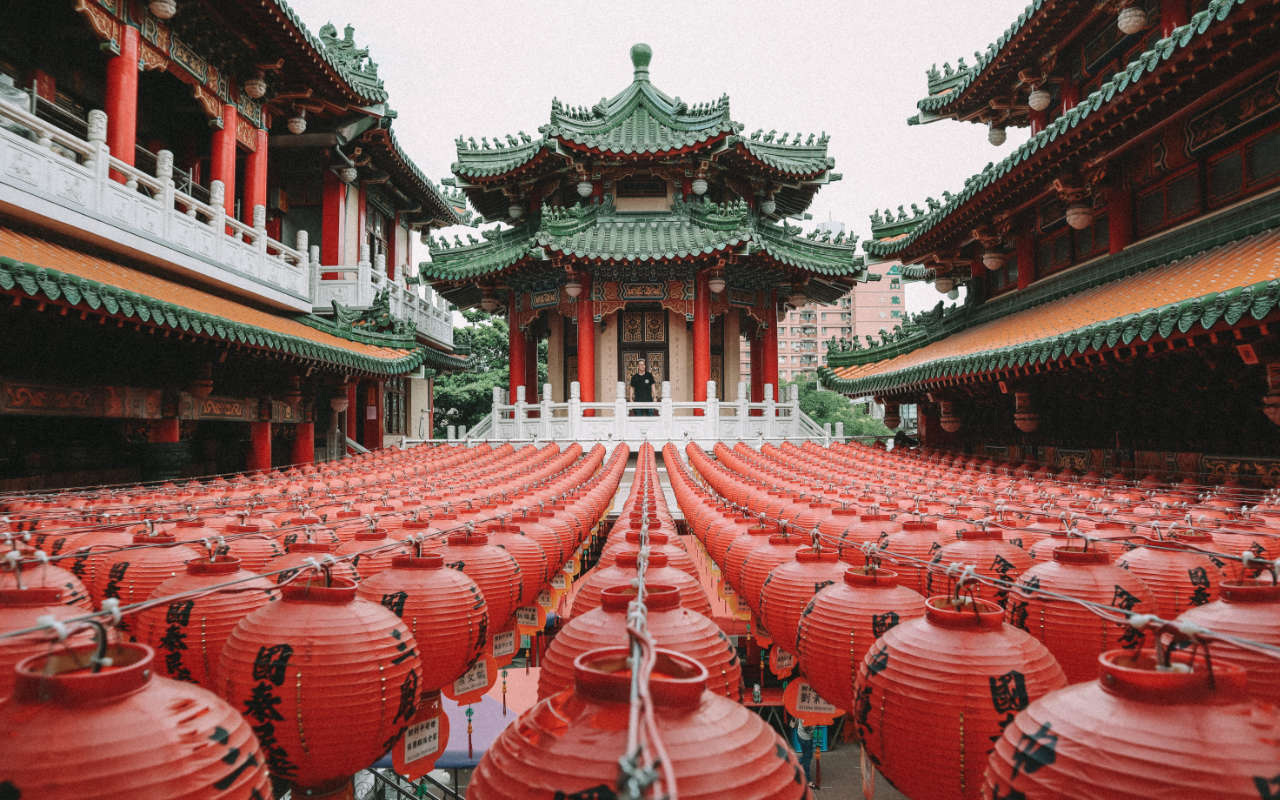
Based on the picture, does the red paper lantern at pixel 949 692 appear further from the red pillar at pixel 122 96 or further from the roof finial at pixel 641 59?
the roof finial at pixel 641 59

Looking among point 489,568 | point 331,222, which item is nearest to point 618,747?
point 489,568

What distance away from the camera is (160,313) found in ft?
20.7

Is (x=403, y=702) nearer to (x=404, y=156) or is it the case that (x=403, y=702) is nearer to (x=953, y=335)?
(x=953, y=335)

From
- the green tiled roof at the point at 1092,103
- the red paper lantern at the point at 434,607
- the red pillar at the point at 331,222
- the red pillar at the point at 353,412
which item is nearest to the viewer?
the red paper lantern at the point at 434,607

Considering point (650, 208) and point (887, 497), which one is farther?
point (650, 208)

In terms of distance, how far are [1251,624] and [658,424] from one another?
39.2ft

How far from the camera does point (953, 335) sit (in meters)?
13.6

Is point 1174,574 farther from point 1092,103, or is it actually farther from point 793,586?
point 1092,103

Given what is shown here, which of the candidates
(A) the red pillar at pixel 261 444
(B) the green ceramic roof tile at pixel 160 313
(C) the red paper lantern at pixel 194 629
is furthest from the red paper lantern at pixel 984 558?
(A) the red pillar at pixel 261 444

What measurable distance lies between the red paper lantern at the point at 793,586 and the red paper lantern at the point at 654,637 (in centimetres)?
104

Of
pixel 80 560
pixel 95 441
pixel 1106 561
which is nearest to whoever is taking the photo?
pixel 1106 561

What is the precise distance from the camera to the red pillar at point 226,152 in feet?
36.2

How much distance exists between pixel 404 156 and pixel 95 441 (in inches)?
422

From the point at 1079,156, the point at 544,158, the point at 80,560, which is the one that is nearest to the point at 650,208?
the point at 544,158
